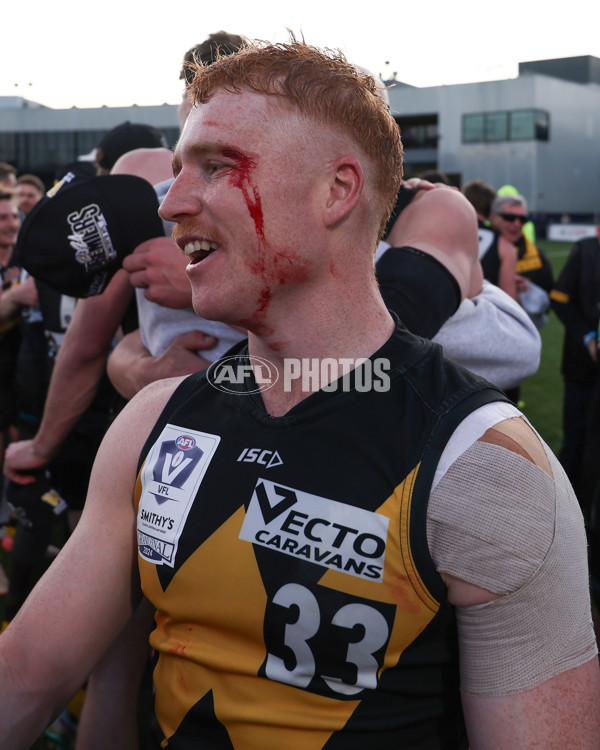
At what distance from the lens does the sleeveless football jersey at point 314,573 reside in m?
1.31

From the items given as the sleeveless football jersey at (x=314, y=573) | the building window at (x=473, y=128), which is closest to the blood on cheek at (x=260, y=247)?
the sleeveless football jersey at (x=314, y=573)

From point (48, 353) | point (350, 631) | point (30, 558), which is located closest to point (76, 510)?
point (30, 558)

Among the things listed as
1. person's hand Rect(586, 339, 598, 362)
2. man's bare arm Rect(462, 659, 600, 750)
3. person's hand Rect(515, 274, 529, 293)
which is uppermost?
person's hand Rect(515, 274, 529, 293)

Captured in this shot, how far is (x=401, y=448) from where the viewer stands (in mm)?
1360

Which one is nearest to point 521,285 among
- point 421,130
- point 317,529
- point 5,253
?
point 5,253

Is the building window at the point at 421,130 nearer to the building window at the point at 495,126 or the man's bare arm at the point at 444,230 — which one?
the building window at the point at 495,126

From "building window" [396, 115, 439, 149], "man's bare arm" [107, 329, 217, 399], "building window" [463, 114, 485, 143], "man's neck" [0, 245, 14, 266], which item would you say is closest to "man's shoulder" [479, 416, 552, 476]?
"man's bare arm" [107, 329, 217, 399]

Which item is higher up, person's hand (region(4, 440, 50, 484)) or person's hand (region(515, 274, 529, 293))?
person's hand (region(515, 274, 529, 293))

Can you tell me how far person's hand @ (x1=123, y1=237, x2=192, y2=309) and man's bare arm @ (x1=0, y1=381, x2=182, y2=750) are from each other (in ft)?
1.55

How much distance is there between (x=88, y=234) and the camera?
2.05 metres

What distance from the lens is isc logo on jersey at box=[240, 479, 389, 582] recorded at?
131 centimetres

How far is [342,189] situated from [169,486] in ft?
2.36

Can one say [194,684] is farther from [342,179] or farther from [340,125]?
[340,125]

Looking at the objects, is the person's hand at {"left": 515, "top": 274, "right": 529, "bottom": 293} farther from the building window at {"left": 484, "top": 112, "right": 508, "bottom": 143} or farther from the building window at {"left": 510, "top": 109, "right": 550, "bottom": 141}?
the building window at {"left": 484, "top": 112, "right": 508, "bottom": 143}
